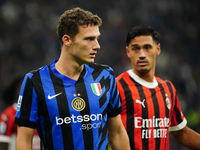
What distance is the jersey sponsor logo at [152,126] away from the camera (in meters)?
3.20

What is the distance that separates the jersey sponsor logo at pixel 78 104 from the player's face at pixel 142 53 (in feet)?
3.19

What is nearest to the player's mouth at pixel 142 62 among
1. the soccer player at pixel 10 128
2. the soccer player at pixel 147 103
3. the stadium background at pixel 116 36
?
the soccer player at pixel 147 103

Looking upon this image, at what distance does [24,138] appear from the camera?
245cm

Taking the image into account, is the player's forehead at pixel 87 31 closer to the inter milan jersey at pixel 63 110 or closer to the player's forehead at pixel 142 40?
the inter milan jersey at pixel 63 110

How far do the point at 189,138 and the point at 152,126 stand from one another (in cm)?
55

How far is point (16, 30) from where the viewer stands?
8.84m

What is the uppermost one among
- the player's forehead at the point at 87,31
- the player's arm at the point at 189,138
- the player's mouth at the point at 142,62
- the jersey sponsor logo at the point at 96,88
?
Result: the player's forehead at the point at 87,31

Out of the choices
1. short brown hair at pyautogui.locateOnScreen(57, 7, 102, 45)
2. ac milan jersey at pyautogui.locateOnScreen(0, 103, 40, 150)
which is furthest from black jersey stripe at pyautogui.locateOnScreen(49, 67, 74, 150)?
ac milan jersey at pyautogui.locateOnScreen(0, 103, 40, 150)

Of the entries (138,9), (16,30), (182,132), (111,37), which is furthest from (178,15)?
(182,132)

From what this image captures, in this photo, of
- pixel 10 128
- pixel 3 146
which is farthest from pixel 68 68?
pixel 10 128

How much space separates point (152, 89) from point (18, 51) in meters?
5.68

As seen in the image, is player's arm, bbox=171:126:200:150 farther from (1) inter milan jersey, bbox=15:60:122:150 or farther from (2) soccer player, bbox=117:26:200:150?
(1) inter milan jersey, bbox=15:60:122:150

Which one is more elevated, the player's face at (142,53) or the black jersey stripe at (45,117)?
the player's face at (142,53)

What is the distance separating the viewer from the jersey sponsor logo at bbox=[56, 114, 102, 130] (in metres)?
2.52
